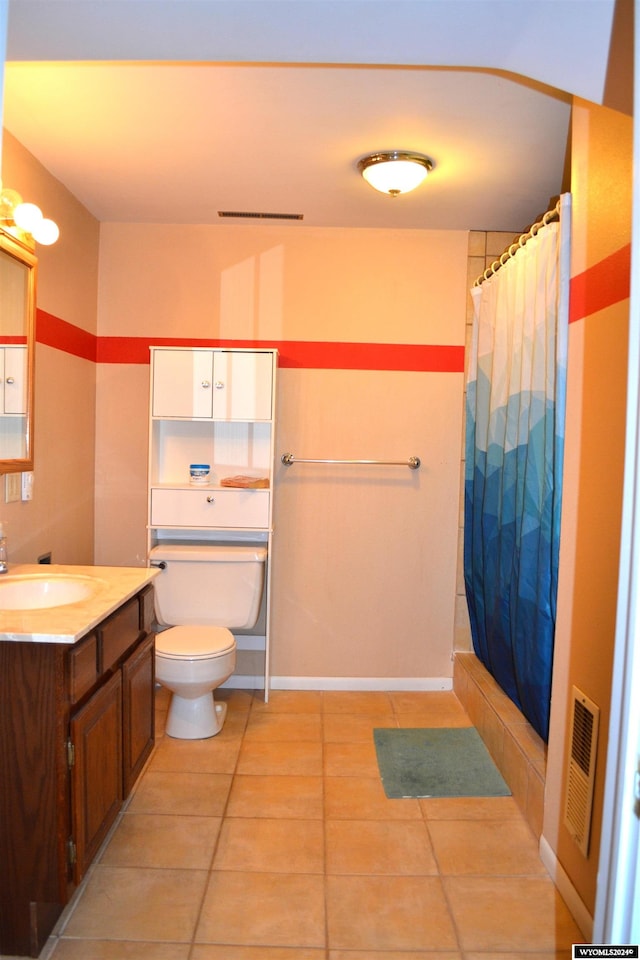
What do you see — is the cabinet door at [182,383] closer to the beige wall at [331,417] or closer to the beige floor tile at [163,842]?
the beige wall at [331,417]

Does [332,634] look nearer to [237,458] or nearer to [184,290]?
[237,458]

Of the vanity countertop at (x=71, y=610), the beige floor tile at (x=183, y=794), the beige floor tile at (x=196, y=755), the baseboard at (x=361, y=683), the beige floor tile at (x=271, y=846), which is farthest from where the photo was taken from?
the baseboard at (x=361, y=683)

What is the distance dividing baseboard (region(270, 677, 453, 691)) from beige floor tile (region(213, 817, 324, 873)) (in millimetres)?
1161

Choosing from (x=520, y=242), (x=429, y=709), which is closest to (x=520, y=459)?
(x=520, y=242)

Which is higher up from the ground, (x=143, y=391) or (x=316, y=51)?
(x=316, y=51)

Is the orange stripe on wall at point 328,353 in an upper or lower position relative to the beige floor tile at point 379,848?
upper

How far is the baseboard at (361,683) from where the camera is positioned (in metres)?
3.45

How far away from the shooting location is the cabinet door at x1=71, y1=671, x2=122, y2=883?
66.5 inches

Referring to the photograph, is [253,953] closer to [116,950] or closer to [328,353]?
[116,950]

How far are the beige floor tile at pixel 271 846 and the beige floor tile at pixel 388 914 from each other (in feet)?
0.42

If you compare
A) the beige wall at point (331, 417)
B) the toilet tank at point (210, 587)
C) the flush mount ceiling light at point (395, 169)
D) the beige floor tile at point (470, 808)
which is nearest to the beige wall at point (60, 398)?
the beige wall at point (331, 417)

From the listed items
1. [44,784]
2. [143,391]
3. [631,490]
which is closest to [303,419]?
[143,391]

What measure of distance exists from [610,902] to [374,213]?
2.86m

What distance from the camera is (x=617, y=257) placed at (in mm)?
1674
